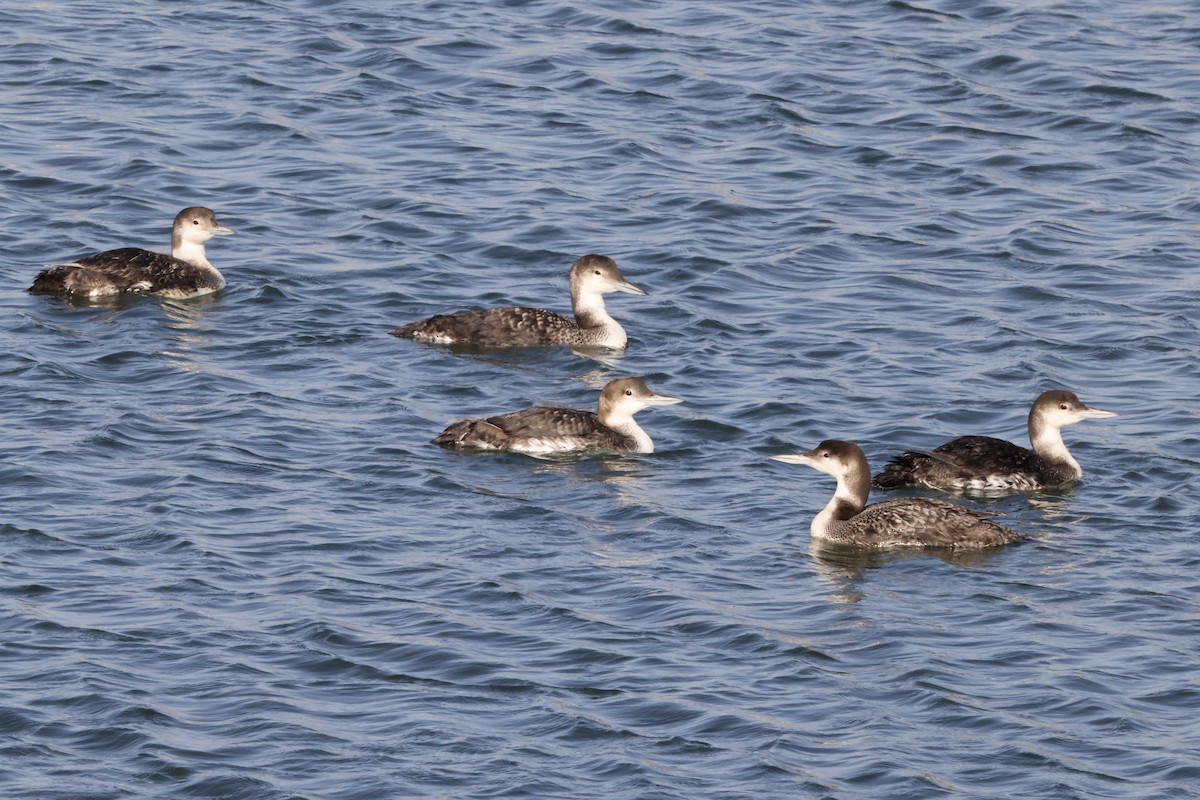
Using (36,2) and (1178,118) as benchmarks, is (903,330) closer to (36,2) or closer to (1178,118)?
(1178,118)

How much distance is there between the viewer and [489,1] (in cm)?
2795

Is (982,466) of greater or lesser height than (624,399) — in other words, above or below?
below

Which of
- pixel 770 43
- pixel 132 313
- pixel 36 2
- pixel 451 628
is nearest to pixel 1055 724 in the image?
pixel 451 628

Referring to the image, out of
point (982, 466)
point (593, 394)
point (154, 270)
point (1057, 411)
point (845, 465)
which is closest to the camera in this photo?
point (845, 465)

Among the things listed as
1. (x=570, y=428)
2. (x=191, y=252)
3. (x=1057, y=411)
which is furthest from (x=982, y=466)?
(x=191, y=252)

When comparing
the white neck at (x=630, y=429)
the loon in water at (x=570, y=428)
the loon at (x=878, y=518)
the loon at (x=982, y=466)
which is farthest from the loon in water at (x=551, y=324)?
the loon at (x=878, y=518)

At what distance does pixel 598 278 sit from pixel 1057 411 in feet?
14.7

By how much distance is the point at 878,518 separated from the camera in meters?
14.5

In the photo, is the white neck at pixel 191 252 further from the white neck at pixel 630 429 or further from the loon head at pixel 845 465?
the loon head at pixel 845 465

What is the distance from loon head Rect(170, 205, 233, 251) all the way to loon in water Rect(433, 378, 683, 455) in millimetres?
4582

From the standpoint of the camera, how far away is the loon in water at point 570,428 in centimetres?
1574

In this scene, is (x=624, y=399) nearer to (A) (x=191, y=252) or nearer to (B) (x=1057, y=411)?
(B) (x=1057, y=411)

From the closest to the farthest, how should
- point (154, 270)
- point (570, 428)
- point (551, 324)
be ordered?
point (570, 428), point (551, 324), point (154, 270)

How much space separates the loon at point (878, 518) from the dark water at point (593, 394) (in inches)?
7.6
